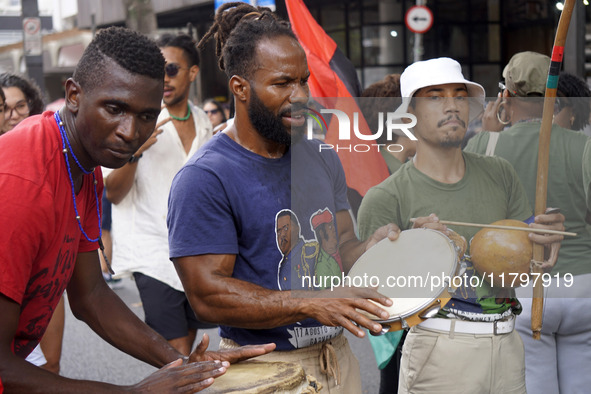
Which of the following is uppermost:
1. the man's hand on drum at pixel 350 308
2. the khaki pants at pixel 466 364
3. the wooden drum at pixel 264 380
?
the man's hand on drum at pixel 350 308

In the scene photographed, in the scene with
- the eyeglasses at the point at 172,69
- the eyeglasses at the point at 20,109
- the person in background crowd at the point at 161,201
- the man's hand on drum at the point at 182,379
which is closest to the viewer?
the man's hand on drum at the point at 182,379

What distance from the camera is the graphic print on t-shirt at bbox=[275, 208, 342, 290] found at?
2.45 m

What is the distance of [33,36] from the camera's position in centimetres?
1209

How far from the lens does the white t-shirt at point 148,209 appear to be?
14.5 ft

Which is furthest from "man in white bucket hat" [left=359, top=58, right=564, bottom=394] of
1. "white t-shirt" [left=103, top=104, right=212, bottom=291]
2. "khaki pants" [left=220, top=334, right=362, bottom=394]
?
"white t-shirt" [left=103, top=104, right=212, bottom=291]

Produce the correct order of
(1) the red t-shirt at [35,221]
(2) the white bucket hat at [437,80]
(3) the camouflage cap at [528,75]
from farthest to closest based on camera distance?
(3) the camouflage cap at [528,75] < (2) the white bucket hat at [437,80] < (1) the red t-shirt at [35,221]

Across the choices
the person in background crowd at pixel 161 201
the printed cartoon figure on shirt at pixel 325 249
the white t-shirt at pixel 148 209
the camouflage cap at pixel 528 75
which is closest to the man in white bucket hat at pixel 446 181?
the printed cartoon figure on shirt at pixel 325 249

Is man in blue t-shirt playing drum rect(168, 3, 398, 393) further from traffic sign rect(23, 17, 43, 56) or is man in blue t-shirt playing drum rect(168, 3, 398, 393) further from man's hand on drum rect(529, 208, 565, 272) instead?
traffic sign rect(23, 17, 43, 56)

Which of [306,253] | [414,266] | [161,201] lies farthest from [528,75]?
[161,201]

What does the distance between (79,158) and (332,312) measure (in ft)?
2.86

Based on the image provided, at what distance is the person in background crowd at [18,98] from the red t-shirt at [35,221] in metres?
2.81

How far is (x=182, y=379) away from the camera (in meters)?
2.04

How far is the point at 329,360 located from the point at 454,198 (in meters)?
0.71

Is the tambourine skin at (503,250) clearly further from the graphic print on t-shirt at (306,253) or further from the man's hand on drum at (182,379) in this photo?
the man's hand on drum at (182,379)
